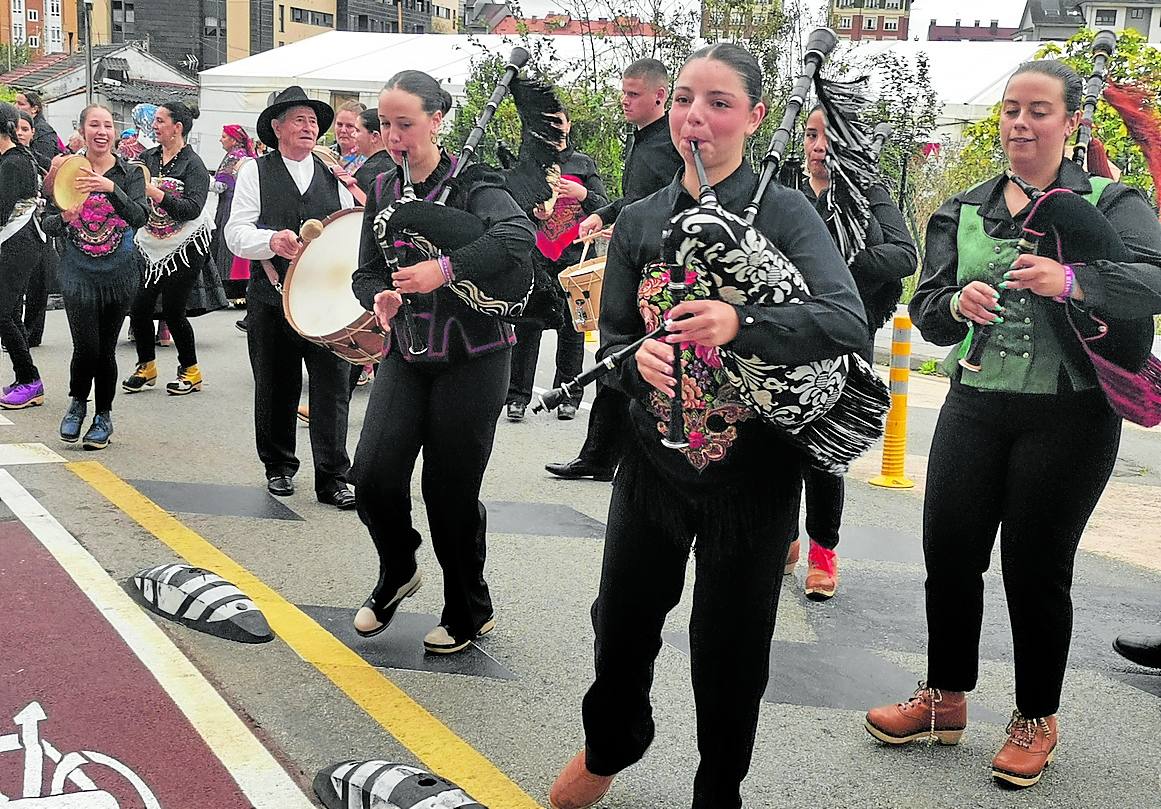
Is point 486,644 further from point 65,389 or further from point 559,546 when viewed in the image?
point 65,389

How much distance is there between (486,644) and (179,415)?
5107 millimetres

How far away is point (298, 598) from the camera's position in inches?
206

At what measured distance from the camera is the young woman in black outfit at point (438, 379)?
4418mm

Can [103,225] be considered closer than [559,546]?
No

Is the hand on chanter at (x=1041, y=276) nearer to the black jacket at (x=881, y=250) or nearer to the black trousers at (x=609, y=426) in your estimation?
the black trousers at (x=609, y=426)

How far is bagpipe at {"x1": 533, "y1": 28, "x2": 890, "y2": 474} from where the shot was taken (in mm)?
2744

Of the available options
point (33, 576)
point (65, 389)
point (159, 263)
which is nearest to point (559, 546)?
Result: point (33, 576)

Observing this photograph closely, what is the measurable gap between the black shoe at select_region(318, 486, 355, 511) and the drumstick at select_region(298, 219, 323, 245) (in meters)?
1.31

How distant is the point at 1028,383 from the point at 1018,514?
382mm

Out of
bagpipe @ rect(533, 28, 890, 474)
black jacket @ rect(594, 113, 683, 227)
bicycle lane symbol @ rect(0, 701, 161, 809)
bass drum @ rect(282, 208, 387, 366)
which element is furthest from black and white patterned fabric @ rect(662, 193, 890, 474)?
bass drum @ rect(282, 208, 387, 366)

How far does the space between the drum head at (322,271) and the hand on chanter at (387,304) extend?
1.99m

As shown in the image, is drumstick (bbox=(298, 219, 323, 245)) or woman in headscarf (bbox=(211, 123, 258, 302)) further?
woman in headscarf (bbox=(211, 123, 258, 302))

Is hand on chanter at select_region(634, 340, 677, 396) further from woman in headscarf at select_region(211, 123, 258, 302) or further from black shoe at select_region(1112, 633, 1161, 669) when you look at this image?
woman in headscarf at select_region(211, 123, 258, 302)

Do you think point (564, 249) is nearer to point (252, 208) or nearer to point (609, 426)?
point (252, 208)
